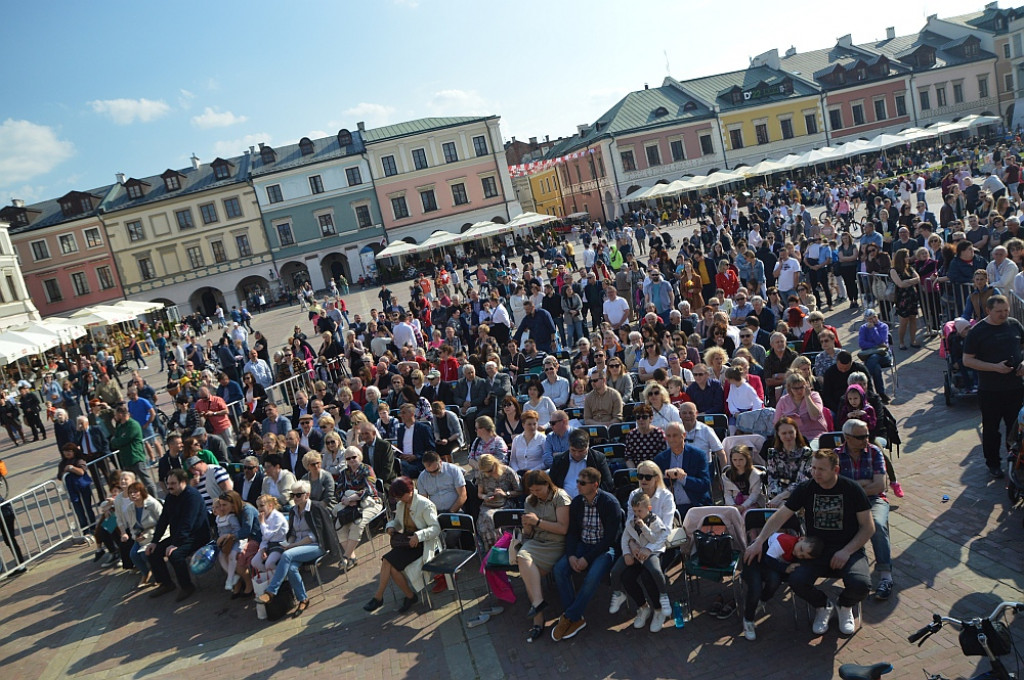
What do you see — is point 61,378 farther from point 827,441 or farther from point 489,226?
point 827,441

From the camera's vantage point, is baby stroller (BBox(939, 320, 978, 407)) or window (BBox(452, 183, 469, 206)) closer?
baby stroller (BBox(939, 320, 978, 407))

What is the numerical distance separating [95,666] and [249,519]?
75.2 inches

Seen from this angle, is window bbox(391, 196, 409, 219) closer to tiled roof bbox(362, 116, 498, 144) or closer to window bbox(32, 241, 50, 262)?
tiled roof bbox(362, 116, 498, 144)

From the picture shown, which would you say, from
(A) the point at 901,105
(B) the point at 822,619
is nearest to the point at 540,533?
(B) the point at 822,619

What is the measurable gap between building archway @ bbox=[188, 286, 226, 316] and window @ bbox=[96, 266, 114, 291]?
18.2 ft

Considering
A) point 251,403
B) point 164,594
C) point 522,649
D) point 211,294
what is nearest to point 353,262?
point 211,294

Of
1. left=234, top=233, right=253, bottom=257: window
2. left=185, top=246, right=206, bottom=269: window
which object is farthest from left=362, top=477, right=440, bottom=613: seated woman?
left=185, top=246, right=206, bottom=269: window

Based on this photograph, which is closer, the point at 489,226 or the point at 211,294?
the point at 489,226

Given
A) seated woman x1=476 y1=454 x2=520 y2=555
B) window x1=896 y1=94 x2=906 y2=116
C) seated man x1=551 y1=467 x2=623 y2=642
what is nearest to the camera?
seated man x1=551 y1=467 x2=623 y2=642

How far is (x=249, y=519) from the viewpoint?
311 inches

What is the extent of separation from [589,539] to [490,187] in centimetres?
4602

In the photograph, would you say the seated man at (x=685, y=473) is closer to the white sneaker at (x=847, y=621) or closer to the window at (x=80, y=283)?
the white sneaker at (x=847, y=621)

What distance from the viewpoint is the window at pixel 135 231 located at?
49.1 metres

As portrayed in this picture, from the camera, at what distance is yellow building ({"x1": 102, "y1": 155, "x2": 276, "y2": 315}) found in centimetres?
4900
